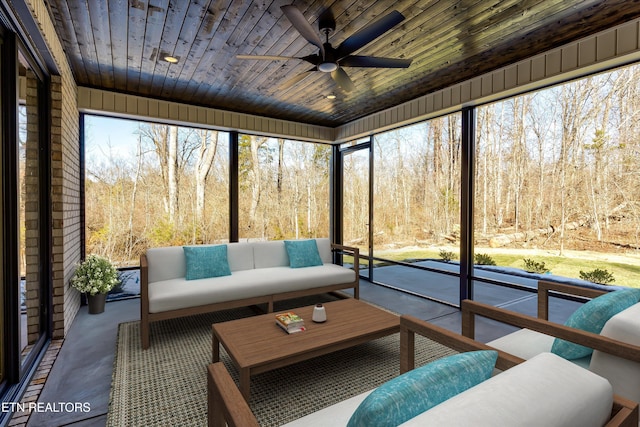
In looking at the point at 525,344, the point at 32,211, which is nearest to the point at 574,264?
the point at 525,344

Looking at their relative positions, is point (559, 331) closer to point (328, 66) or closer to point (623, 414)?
point (623, 414)

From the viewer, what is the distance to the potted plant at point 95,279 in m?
3.47

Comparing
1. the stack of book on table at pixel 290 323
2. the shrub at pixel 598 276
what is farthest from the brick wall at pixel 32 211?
the shrub at pixel 598 276

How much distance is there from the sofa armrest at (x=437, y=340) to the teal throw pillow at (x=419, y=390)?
0.42 m

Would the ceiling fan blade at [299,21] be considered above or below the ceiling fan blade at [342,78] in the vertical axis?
above

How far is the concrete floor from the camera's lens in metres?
1.91

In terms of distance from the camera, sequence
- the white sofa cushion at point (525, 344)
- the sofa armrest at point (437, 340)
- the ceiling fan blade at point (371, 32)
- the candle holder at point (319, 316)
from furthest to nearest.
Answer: the candle holder at point (319, 316) < the ceiling fan blade at point (371, 32) < the white sofa cushion at point (525, 344) < the sofa armrest at point (437, 340)

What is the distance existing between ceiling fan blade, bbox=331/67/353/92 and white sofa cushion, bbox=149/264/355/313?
2.11 meters

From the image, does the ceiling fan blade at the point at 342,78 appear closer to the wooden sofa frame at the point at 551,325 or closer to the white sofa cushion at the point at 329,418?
the wooden sofa frame at the point at 551,325

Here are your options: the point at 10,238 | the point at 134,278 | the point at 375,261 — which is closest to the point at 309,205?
the point at 375,261

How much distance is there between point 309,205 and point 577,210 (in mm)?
3763

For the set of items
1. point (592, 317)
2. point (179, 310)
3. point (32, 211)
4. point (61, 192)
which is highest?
point (61, 192)

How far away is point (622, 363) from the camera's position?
1.26 meters

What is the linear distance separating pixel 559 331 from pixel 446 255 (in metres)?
2.88
